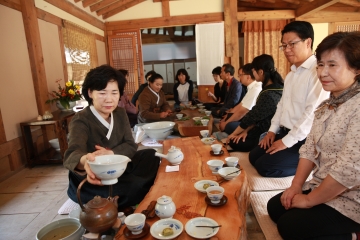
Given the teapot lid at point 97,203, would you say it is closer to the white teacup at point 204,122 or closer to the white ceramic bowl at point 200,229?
the white ceramic bowl at point 200,229

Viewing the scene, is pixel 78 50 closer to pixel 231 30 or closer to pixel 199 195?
pixel 231 30

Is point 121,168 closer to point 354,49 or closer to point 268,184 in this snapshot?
point 354,49

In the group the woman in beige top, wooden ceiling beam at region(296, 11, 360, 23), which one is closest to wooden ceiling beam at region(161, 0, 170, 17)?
wooden ceiling beam at region(296, 11, 360, 23)

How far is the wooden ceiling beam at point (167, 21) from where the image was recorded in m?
6.46

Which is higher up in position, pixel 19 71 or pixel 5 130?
pixel 19 71

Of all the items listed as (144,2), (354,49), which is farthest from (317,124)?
(144,2)

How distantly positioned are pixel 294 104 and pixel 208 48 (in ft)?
15.6

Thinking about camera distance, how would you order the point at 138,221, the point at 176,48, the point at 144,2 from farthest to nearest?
the point at 176,48, the point at 144,2, the point at 138,221

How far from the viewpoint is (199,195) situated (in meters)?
1.38

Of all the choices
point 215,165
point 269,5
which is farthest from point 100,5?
point 215,165

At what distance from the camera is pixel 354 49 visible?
1.20 metres

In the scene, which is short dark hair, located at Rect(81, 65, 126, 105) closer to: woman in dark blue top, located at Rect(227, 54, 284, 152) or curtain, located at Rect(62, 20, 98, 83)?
woman in dark blue top, located at Rect(227, 54, 284, 152)

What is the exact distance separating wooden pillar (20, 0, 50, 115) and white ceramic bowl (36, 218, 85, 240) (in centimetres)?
283

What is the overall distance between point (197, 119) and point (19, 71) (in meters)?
2.53
